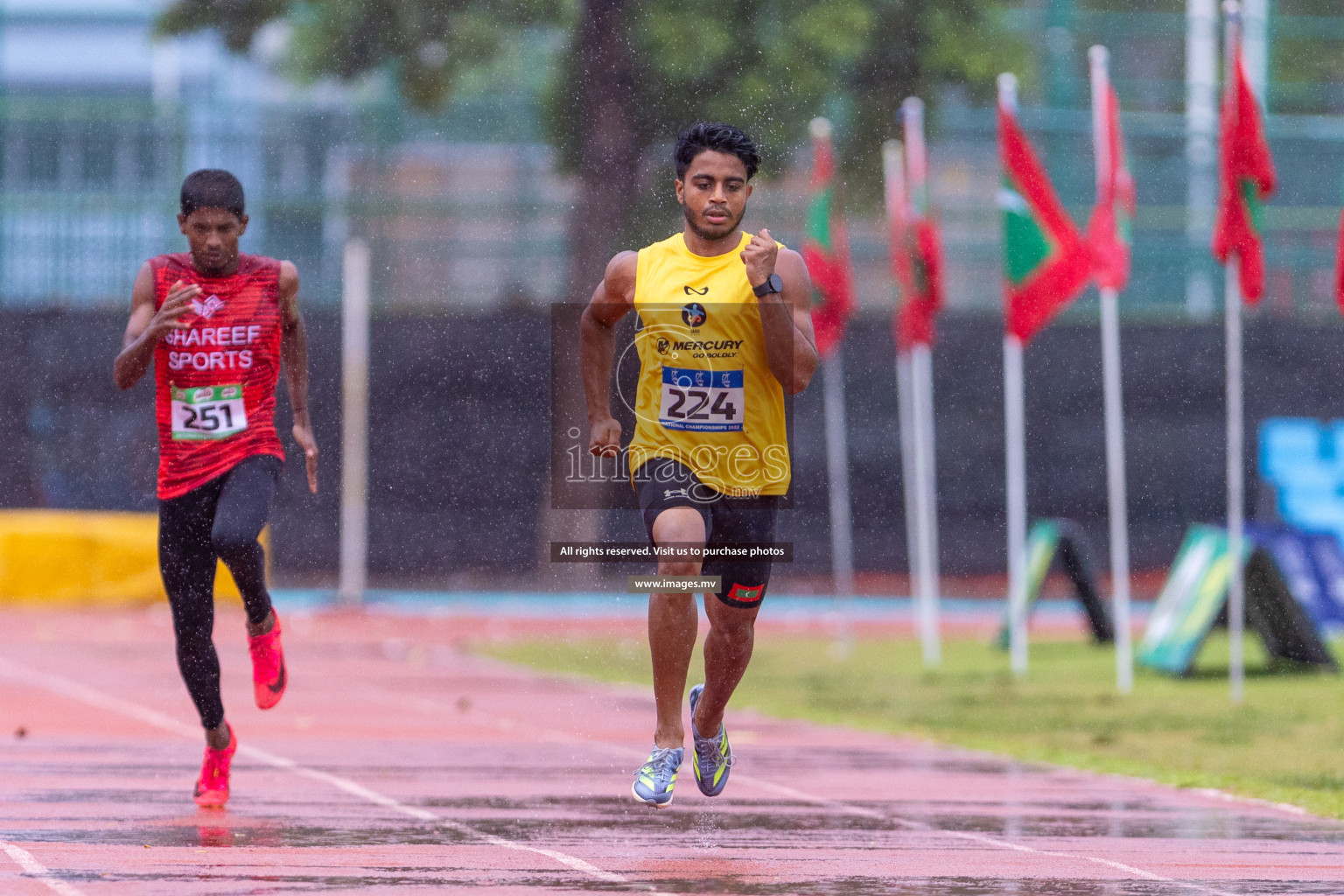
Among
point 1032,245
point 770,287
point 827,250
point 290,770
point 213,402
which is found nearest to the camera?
point 770,287

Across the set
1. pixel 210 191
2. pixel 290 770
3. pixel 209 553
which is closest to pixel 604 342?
pixel 210 191

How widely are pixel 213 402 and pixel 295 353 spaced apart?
406 millimetres

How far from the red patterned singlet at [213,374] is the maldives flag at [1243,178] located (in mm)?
7865

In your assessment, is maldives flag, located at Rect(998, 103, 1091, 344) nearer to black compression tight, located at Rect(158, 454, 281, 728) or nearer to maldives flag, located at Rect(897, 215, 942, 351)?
maldives flag, located at Rect(897, 215, 942, 351)

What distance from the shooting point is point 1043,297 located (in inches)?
607

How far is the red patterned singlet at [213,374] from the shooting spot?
24.5 ft

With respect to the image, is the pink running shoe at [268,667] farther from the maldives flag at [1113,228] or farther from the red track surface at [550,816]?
the maldives flag at [1113,228]

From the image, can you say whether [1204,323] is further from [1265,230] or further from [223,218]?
[223,218]

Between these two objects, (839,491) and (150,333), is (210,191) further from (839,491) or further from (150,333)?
(839,491)

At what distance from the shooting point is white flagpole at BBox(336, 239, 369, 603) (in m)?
23.4

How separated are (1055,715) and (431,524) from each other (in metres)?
12.5

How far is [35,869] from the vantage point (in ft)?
19.8

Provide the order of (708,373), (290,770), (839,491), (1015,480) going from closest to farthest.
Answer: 1. (708,373)
2. (290,770)
3. (1015,480)
4. (839,491)

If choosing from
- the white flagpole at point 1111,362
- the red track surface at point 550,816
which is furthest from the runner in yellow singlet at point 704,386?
the white flagpole at point 1111,362
